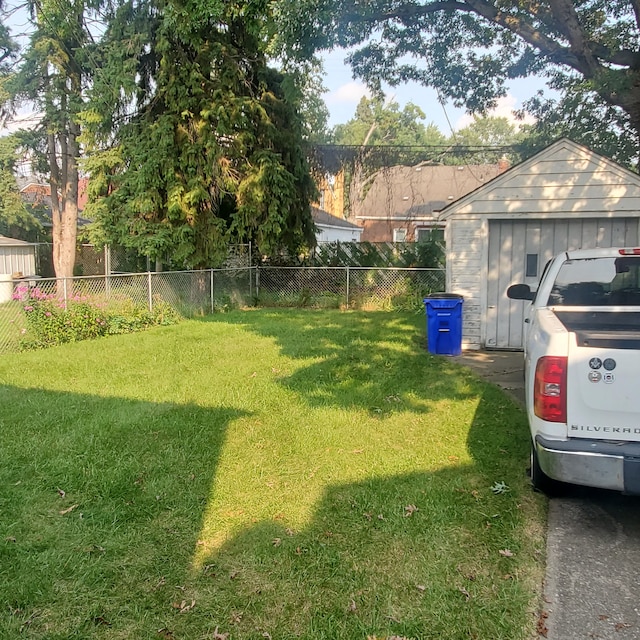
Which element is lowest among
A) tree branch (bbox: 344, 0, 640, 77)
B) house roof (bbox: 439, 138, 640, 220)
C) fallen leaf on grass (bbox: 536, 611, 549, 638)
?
fallen leaf on grass (bbox: 536, 611, 549, 638)

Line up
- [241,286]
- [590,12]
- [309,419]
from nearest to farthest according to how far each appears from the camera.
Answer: [309,419]
[590,12]
[241,286]

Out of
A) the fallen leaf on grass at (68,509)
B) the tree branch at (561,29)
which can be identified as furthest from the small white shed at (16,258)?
the fallen leaf on grass at (68,509)

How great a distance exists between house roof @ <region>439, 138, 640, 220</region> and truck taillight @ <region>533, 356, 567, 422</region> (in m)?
5.76

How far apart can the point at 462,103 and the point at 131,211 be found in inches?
338

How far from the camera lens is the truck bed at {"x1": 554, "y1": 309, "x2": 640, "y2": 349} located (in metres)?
3.04

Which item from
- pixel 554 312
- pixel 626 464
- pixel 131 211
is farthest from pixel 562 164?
pixel 131 211

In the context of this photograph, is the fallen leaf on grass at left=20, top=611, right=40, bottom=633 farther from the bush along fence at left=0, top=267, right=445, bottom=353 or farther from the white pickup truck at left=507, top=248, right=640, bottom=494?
the bush along fence at left=0, top=267, right=445, bottom=353

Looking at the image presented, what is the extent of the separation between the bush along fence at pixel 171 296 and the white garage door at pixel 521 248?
21.5 ft

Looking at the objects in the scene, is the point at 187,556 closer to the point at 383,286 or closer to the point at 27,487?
the point at 27,487

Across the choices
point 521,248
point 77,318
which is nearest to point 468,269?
point 521,248

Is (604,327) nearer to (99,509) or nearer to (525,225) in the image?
(99,509)

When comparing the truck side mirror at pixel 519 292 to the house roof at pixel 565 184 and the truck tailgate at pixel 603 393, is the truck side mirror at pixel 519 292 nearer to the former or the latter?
the truck tailgate at pixel 603 393

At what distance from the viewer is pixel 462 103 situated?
44.7 feet

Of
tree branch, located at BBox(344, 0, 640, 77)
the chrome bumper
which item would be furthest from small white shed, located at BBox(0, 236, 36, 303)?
the chrome bumper
